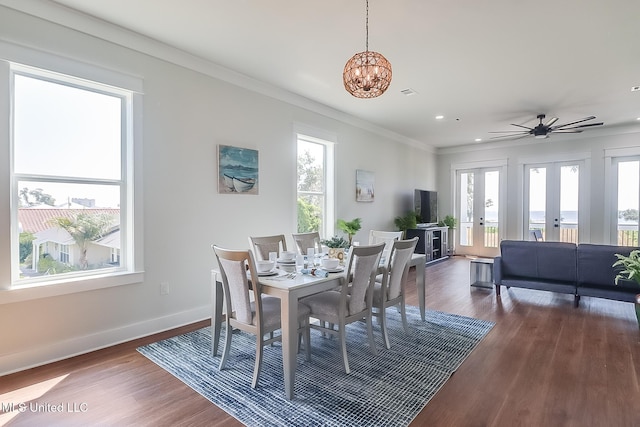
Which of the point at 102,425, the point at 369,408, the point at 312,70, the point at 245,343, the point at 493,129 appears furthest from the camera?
the point at 493,129

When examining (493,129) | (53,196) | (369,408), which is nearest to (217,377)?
(369,408)

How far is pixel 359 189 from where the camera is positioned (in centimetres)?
617

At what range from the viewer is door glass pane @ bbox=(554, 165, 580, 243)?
730 centimetres

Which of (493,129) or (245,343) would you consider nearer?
(245,343)

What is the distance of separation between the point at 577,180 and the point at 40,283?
30.0ft

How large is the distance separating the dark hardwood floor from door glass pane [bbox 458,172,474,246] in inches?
208

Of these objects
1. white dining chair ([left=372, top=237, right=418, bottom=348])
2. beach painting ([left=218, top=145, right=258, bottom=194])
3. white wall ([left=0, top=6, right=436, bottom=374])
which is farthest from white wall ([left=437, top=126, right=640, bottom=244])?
beach painting ([left=218, top=145, right=258, bottom=194])

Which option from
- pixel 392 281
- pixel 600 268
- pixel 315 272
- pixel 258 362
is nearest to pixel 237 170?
pixel 315 272

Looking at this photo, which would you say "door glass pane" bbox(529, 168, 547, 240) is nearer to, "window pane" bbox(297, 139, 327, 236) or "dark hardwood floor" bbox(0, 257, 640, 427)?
"dark hardwood floor" bbox(0, 257, 640, 427)

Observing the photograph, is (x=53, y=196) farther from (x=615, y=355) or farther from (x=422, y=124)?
(x=422, y=124)

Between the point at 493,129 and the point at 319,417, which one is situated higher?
the point at 493,129

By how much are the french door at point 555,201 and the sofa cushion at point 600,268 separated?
3.86 metres

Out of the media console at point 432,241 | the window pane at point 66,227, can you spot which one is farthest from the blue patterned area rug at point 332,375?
the media console at point 432,241

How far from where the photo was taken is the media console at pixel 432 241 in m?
7.24
